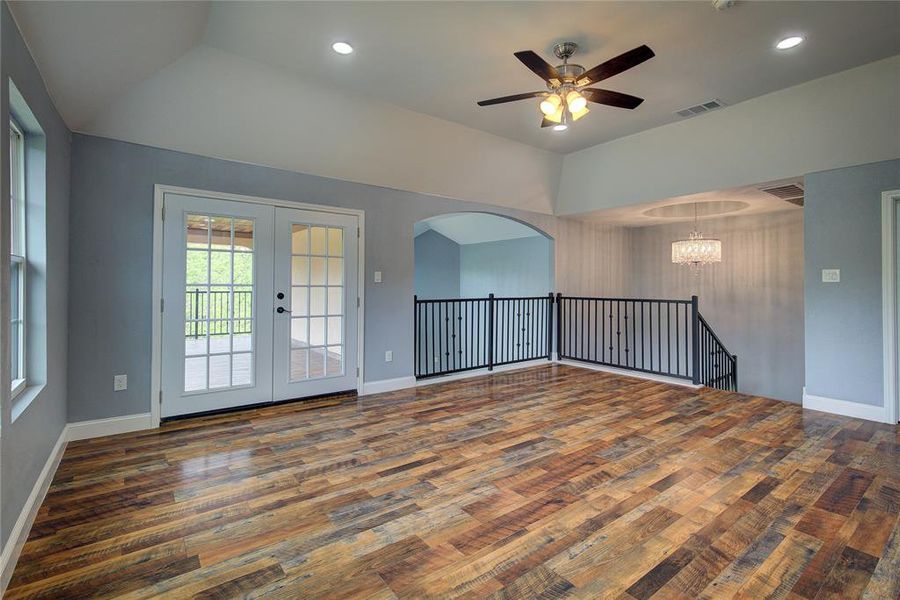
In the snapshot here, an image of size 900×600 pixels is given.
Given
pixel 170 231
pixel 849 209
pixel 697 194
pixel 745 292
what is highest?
pixel 697 194

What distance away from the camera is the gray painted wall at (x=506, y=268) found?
27.0ft

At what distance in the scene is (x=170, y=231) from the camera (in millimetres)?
3725

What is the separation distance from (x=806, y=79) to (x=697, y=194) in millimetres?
1479

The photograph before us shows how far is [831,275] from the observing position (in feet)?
13.7

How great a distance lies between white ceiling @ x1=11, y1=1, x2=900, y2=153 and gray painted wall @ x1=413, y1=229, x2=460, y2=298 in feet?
20.0

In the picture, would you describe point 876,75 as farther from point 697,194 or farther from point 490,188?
point 490,188

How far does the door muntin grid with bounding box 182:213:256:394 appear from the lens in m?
3.84

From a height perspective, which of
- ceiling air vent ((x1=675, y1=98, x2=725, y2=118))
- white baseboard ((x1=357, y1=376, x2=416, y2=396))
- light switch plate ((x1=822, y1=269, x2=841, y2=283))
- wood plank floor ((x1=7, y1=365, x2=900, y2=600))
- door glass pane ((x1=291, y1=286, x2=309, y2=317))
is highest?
ceiling air vent ((x1=675, y1=98, x2=725, y2=118))

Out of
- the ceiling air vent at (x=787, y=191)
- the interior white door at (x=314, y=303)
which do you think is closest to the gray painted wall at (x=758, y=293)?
the ceiling air vent at (x=787, y=191)

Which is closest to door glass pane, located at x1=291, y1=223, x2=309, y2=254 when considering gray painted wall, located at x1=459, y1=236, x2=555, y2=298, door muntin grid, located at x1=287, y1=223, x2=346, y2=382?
door muntin grid, located at x1=287, y1=223, x2=346, y2=382

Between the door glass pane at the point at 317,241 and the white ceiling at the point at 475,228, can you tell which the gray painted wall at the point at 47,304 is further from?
the white ceiling at the point at 475,228

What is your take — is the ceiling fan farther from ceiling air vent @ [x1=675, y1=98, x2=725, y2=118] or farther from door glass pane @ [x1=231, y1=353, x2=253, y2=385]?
door glass pane @ [x1=231, y1=353, x2=253, y2=385]

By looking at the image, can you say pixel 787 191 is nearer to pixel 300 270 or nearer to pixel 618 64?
pixel 618 64

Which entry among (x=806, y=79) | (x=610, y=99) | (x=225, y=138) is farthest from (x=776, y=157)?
(x=225, y=138)
